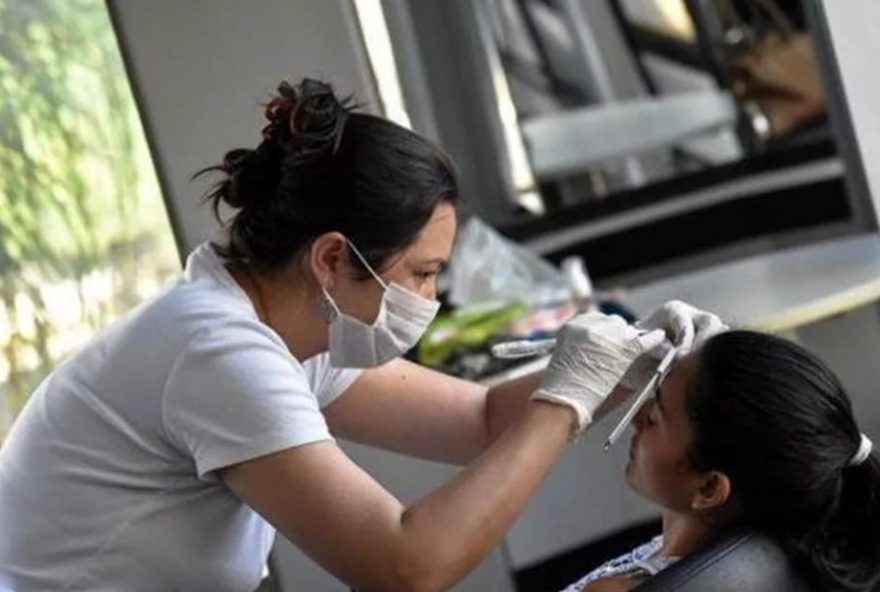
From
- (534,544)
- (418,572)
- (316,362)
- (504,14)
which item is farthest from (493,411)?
(504,14)

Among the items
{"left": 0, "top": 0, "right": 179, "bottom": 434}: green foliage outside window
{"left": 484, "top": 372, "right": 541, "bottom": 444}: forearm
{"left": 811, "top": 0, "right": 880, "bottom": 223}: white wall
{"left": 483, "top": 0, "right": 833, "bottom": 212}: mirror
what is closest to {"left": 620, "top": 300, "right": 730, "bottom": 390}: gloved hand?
{"left": 484, "top": 372, "right": 541, "bottom": 444}: forearm

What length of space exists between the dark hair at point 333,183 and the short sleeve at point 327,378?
19 centimetres

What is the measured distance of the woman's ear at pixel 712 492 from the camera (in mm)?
1532

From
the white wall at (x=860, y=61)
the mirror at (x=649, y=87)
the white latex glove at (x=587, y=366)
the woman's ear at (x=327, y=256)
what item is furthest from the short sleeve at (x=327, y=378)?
the mirror at (x=649, y=87)

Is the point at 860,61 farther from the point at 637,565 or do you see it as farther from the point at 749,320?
the point at 637,565

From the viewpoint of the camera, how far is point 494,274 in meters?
2.82

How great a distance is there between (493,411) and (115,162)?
74 centimetres

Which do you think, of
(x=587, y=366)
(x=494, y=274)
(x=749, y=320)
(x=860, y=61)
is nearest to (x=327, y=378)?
(x=587, y=366)

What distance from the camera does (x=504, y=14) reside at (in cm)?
306

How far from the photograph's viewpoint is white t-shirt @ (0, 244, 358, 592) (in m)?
1.54

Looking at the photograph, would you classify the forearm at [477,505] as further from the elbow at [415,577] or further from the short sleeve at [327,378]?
the short sleeve at [327,378]

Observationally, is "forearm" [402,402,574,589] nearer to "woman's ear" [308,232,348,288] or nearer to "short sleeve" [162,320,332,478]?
"short sleeve" [162,320,332,478]

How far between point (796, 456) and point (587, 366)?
212 millimetres

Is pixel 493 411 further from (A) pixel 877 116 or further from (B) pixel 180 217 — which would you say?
(A) pixel 877 116
